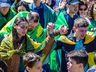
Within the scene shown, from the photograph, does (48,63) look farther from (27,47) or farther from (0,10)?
(0,10)

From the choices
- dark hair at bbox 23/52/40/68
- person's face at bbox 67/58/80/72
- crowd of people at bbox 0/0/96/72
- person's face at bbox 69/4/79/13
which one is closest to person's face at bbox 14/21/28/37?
crowd of people at bbox 0/0/96/72

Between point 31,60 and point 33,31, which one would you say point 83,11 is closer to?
point 33,31

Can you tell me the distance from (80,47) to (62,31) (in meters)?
0.60

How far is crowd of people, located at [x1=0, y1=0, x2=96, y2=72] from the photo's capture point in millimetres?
6246

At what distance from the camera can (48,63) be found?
769 cm

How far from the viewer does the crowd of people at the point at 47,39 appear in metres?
6.25

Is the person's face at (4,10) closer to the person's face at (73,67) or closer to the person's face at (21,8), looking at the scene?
the person's face at (21,8)

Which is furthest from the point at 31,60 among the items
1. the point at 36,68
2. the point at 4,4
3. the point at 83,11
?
the point at 83,11

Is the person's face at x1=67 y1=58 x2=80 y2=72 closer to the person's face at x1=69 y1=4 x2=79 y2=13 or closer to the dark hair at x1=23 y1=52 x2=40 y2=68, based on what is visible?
the dark hair at x1=23 y1=52 x2=40 y2=68

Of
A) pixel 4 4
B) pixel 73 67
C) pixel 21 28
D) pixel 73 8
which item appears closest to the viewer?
pixel 73 67

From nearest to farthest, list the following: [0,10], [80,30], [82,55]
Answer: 1. [82,55]
2. [80,30]
3. [0,10]

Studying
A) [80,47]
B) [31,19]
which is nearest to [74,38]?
[80,47]

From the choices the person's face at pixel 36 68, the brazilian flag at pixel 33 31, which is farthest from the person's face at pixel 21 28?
the person's face at pixel 36 68

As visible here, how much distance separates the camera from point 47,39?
7.11 metres
